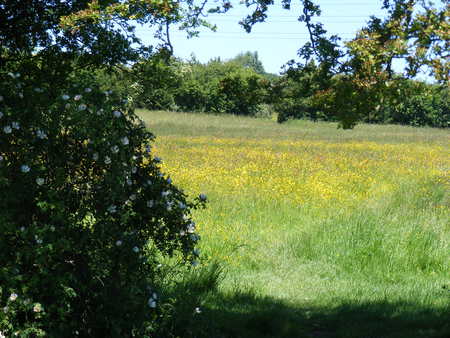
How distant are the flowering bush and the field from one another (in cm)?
87

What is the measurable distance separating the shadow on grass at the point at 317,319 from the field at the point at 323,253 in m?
0.01

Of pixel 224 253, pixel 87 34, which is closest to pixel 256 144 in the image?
pixel 224 253

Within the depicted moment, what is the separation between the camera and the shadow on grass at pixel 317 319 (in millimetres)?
5016

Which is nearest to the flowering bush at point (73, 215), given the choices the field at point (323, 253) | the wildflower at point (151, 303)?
the wildflower at point (151, 303)

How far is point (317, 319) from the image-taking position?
18.3 feet

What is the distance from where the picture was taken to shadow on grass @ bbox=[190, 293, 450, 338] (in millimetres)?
5016

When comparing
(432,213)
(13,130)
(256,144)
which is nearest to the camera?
(13,130)

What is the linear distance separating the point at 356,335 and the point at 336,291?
160cm

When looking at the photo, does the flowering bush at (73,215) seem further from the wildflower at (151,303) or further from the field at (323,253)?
the field at (323,253)

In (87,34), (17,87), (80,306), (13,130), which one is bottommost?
(80,306)

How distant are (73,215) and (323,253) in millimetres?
4697

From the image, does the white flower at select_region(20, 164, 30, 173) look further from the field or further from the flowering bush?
the field

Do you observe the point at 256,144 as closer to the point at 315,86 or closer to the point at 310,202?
the point at 310,202

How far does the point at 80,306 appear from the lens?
3723 mm
